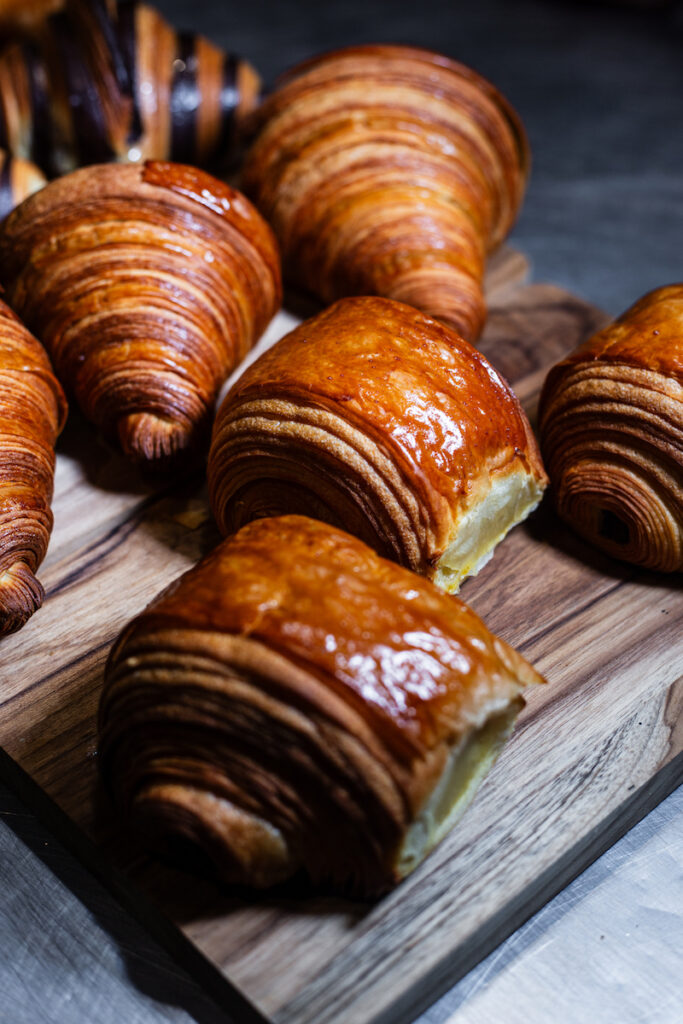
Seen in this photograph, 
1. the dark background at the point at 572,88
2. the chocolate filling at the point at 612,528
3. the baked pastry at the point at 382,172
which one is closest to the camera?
the chocolate filling at the point at 612,528

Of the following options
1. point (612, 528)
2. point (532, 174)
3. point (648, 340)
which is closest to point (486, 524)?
point (612, 528)

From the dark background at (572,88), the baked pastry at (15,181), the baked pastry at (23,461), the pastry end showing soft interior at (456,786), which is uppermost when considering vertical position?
the baked pastry at (15,181)

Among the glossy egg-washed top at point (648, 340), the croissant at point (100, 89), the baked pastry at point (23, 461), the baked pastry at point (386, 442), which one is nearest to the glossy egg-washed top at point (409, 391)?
the baked pastry at point (386, 442)

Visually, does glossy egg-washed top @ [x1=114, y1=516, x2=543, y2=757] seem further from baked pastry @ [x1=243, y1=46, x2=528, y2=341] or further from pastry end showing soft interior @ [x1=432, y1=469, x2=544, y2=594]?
baked pastry @ [x1=243, y1=46, x2=528, y2=341]

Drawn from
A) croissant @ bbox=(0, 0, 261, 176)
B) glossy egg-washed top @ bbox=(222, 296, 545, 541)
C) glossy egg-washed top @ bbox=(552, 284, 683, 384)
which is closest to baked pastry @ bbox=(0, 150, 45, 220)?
croissant @ bbox=(0, 0, 261, 176)

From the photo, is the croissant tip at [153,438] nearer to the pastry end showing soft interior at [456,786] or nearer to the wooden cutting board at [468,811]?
the wooden cutting board at [468,811]
